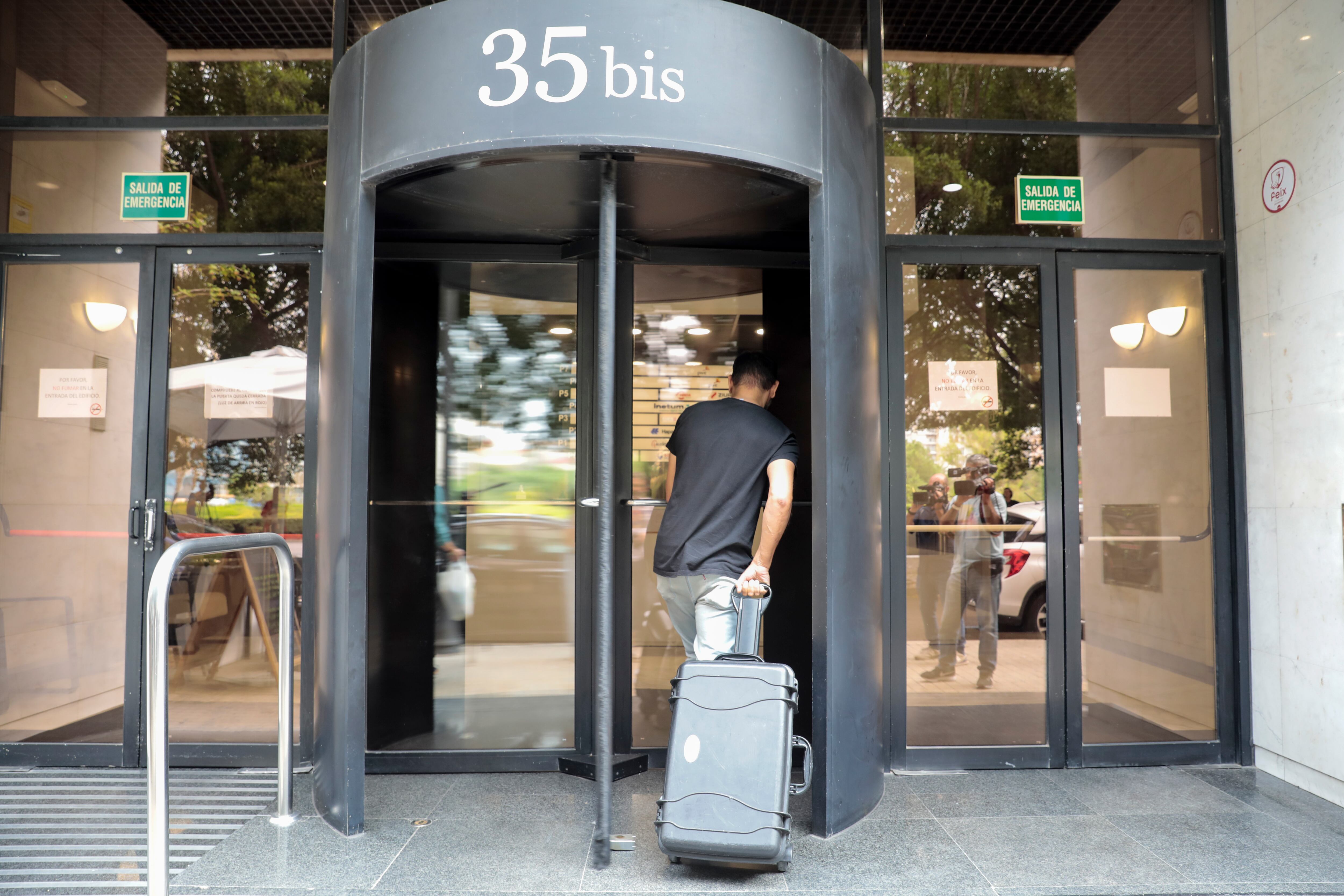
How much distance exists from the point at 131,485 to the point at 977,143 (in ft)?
14.5

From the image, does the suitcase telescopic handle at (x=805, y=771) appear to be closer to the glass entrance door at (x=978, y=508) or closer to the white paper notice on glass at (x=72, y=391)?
the glass entrance door at (x=978, y=508)

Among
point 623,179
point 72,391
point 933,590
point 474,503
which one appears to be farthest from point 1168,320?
point 72,391

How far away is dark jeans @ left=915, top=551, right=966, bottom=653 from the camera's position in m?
3.93

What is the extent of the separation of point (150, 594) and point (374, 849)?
4.25ft

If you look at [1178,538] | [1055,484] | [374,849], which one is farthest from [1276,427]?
[374,849]

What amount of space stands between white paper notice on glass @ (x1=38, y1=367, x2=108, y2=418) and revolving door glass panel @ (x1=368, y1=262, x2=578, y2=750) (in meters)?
1.39

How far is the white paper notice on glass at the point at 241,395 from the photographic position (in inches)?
159

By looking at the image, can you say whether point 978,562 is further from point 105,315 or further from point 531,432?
point 105,315

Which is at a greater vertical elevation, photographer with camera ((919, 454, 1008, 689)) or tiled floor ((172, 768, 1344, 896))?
photographer with camera ((919, 454, 1008, 689))

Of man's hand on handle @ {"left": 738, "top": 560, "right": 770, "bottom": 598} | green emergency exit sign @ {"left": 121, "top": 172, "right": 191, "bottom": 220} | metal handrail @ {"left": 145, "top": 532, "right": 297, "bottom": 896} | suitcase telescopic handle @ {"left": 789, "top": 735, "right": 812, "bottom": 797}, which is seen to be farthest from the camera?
green emergency exit sign @ {"left": 121, "top": 172, "right": 191, "bottom": 220}

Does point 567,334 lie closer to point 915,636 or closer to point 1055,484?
point 915,636

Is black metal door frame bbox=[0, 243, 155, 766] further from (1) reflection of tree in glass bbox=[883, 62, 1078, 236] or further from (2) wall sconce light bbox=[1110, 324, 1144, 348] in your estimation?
(2) wall sconce light bbox=[1110, 324, 1144, 348]

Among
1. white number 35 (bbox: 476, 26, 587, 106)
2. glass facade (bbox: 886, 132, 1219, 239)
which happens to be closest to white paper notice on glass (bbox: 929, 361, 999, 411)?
glass facade (bbox: 886, 132, 1219, 239)

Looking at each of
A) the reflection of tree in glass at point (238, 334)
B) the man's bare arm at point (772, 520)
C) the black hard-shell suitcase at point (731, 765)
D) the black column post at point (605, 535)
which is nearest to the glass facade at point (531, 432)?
the reflection of tree in glass at point (238, 334)
